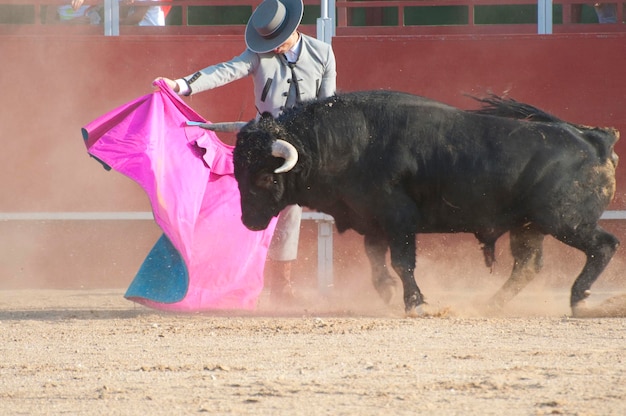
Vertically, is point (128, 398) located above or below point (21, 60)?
below

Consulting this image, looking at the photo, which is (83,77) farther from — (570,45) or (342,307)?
(570,45)

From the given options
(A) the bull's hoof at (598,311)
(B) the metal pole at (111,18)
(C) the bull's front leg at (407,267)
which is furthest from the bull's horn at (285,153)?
(B) the metal pole at (111,18)

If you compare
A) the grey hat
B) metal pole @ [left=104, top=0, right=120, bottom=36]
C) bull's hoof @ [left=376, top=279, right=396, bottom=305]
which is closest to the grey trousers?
bull's hoof @ [left=376, top=279, right=396, bottom=305]

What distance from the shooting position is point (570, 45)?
832 centimetres

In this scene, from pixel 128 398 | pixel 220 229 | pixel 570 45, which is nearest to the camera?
pixel 128 398

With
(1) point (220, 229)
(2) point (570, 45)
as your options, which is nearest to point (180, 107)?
(1) point (220, 229)

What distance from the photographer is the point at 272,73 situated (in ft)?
22.8

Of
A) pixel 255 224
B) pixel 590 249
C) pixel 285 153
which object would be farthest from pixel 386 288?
pixel 590 249

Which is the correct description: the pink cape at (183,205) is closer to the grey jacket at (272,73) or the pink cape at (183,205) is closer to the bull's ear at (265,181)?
the grey jacket at (272,73)

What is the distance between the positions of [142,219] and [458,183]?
2.86 m

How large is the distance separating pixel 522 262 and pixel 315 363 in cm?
233

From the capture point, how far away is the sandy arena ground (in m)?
4.05

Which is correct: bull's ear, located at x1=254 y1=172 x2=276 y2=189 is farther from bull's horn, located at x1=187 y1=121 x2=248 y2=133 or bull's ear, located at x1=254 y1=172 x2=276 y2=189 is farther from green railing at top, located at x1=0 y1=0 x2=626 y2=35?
green railing at top, located at x1=0 y1=0 x2=626 y2=35

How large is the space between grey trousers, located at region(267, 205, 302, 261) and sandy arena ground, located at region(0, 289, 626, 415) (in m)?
0.43
